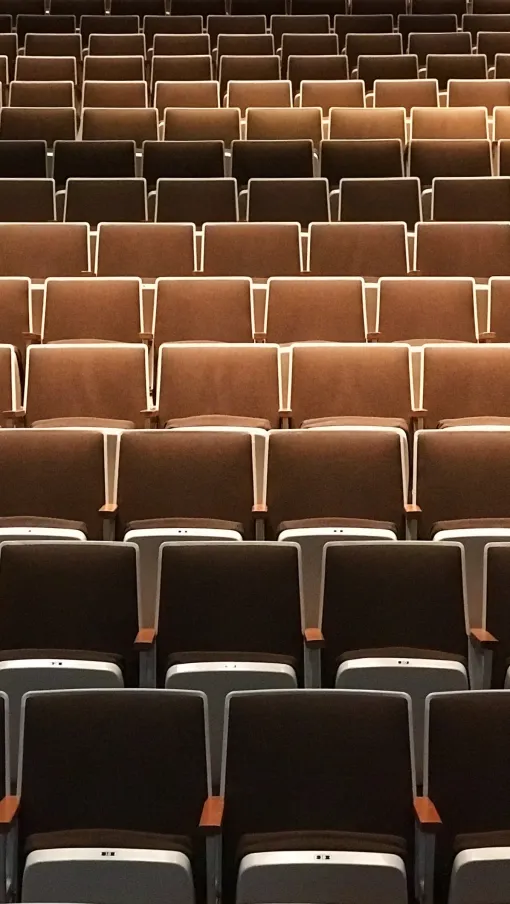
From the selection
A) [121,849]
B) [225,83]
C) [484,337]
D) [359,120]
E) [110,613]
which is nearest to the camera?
[121,849]

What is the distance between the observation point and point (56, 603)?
54 centimetres

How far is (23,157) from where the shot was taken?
115cm

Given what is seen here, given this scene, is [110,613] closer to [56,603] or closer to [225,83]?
[56,603]

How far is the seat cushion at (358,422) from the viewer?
71 centimetres

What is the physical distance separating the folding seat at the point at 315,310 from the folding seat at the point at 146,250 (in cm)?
12

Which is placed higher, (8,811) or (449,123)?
(449,123)

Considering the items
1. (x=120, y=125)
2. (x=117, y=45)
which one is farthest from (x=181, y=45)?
(x=120, y=125)

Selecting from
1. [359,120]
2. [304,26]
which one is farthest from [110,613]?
[304,26]

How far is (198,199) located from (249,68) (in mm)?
436

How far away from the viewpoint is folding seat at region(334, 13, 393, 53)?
5.08 feet

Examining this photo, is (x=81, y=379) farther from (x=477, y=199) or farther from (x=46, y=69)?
(x=46, y=69)

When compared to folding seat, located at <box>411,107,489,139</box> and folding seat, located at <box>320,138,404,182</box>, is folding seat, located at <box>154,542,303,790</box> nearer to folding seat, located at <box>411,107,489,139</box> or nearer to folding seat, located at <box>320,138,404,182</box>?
folding seat, located at <box>320,138,404,182</box>

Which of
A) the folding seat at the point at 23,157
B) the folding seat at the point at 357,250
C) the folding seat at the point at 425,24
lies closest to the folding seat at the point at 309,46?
the folding seat at the point at 425,24

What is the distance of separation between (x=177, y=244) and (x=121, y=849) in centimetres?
65
